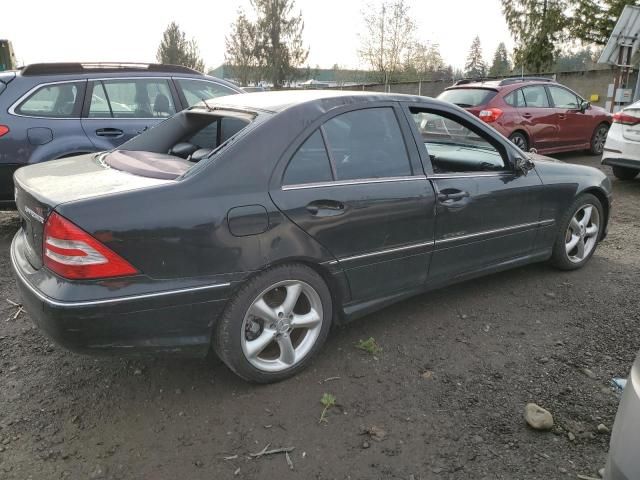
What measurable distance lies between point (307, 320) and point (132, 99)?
3884 mm

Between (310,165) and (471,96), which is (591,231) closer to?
(310,165)

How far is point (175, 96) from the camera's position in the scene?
5.90 metres

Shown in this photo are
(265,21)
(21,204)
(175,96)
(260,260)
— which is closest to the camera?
(260,260)

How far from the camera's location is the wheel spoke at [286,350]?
9.38 feet

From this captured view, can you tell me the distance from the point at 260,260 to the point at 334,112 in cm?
101

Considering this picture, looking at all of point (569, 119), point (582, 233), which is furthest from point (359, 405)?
point (569, 119)

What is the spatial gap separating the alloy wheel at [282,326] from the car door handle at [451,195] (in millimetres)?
1075

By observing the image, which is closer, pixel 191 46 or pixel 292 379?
pixel 292 379

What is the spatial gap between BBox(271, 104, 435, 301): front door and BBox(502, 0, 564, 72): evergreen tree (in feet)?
87.5

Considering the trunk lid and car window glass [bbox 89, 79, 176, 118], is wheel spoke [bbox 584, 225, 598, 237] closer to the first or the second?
the trunk lid

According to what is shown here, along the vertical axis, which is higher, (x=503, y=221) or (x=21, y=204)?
(x=21, y=204)

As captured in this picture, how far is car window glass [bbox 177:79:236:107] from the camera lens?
5965 millimetres

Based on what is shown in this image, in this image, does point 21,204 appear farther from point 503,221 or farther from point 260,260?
point 503,221

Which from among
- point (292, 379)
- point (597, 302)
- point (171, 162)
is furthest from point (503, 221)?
point (171, 162)
